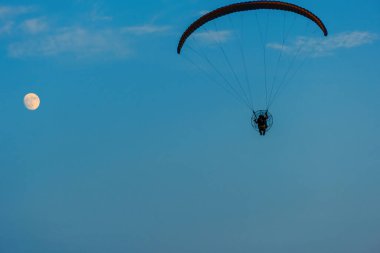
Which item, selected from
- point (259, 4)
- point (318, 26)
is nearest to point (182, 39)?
point (259, 4)

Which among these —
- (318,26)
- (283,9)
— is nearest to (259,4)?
(283,9)

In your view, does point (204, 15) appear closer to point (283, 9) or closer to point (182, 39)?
point (182, 39)

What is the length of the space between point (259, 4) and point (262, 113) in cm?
932

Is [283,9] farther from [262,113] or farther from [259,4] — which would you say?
[262,113]

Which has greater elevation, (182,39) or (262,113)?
(182,39)

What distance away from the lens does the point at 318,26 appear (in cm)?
4872

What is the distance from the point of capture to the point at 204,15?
1858 inches

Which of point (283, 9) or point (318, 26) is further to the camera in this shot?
point (318, 26)

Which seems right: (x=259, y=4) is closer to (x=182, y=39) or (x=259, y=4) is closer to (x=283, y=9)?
(x=283, y=9)

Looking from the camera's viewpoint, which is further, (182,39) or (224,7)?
(182,39)

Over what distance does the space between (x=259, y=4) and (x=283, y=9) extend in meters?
2.03

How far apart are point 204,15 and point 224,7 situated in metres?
1.90

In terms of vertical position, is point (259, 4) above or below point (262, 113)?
above

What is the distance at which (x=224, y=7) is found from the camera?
46156 millimetres
